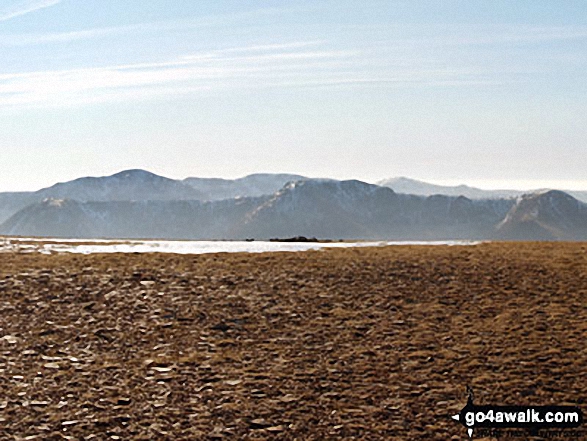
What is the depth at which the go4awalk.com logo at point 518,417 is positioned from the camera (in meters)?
13.6

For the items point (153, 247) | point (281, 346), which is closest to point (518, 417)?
point (281, 346)

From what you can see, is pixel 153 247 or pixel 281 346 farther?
pixel 153 247

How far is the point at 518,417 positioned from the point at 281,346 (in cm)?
681

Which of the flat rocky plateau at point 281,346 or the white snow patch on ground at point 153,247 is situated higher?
the white snow patch on ground at point 153,247

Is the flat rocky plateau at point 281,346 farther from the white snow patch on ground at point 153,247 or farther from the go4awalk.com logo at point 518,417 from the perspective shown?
the white snow patch on ground at point 153,247

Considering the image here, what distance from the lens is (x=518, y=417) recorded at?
1390 centimetres

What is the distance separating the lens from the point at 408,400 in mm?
14594

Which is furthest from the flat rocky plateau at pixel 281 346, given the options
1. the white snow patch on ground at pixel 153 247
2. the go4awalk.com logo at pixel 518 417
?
the white snow patch on ground at pixel 153 247

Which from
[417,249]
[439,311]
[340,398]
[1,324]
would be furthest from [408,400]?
[417,249]

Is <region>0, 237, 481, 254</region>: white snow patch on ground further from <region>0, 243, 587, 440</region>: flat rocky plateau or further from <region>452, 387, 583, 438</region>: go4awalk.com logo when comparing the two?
<region>452, 387, 583, 438</region>: go4awalk.com logo

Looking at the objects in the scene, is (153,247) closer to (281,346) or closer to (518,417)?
(281,346)

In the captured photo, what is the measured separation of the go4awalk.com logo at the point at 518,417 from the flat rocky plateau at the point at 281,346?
312 millimetres

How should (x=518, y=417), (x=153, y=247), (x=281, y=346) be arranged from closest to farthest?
1. (x=518, y=417)
2. (x=281, y=346)
3. (x=153, y=247)

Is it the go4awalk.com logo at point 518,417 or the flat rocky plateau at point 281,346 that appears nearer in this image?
the go4awalk.com logo at point 518,417
